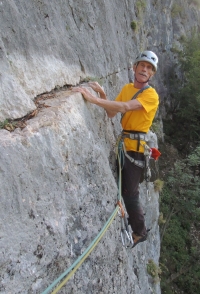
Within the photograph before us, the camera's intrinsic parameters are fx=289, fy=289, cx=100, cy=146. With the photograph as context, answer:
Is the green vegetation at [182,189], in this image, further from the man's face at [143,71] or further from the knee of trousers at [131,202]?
the man's face at [143,71]

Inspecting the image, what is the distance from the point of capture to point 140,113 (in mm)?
3930

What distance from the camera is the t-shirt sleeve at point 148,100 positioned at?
375cm

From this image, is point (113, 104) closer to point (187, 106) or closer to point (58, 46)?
point (58, 46)

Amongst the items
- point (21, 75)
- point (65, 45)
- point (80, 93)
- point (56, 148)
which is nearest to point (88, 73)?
point (65, 45)

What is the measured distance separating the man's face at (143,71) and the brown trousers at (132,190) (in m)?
1.07

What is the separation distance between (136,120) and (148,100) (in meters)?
0.35

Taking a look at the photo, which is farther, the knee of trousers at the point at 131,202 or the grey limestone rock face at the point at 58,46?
the knee of trousers at the point at 131,202

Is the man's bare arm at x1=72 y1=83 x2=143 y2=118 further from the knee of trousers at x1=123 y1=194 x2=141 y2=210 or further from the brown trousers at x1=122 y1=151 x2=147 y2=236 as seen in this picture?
the knee of trousers at x1=123 y1=194 x2=141 y2=210

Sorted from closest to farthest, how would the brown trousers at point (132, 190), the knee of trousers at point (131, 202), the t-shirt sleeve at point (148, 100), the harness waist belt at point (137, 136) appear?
1. the t-shirt sleeve at point (148, 100)
2. the harness waist belt at point (137, 136)
3. the brown trousers at point (132, 190)
4. the knee of trousers at point (131, 202)

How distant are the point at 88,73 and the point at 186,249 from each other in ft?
34.9

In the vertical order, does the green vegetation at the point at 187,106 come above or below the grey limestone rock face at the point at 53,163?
below

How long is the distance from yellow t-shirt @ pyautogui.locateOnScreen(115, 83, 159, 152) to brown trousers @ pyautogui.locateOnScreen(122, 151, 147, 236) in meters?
0.22

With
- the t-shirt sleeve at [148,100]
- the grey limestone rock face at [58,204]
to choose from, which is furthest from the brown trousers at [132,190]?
the t-shirt sleeve at [148,100]

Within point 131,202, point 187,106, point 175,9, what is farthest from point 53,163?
point 175,9
